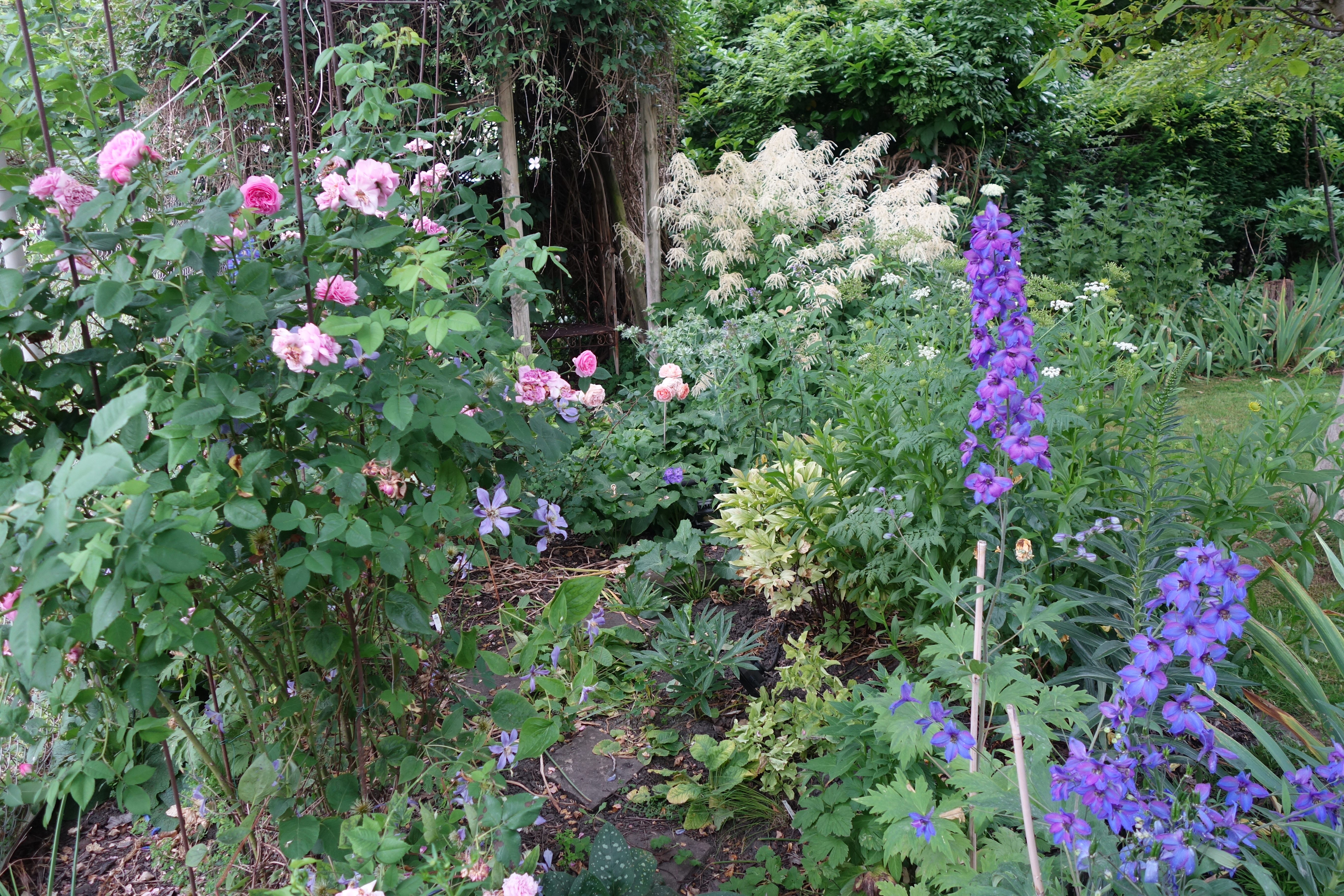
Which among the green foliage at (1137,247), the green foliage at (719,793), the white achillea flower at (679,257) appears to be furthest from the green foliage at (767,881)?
the green foliage at (1137,247)

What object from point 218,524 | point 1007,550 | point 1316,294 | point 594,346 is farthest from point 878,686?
point 1316,294

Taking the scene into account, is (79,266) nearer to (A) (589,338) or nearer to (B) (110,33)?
(B) (110,33)

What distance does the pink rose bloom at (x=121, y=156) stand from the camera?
3.44ft

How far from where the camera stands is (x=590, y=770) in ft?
7.24

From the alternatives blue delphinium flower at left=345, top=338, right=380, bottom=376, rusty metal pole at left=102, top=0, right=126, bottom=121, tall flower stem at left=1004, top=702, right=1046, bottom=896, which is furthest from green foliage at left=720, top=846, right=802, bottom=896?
rusty metal pole at left=102, top=0, right=126, bottom=121

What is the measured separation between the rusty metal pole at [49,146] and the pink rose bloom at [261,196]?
237mm

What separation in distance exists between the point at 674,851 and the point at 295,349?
4.82 ft

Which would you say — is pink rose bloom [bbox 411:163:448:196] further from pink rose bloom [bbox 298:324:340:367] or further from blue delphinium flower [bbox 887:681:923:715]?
blue delphinium flower [bbox 887:681:923:715]

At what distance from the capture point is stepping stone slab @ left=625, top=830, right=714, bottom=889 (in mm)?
1866

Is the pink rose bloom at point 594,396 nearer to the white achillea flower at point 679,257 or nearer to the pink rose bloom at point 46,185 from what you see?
the pink rose bloom at point 46,185

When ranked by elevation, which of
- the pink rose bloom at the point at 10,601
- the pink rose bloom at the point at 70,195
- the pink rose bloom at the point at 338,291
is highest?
the pink rose bloom at the point at 70,195

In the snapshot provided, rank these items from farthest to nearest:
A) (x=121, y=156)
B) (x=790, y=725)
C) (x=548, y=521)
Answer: (x=790, y=725) < (x=548, y=521) < (x=121, y=156)

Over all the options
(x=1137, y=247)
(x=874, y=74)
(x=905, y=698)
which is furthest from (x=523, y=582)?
(x=874, y=74)

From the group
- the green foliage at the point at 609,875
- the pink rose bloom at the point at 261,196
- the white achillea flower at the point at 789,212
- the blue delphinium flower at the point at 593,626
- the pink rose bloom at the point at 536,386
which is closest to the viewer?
the pink rose bloom at the point at 261,196
